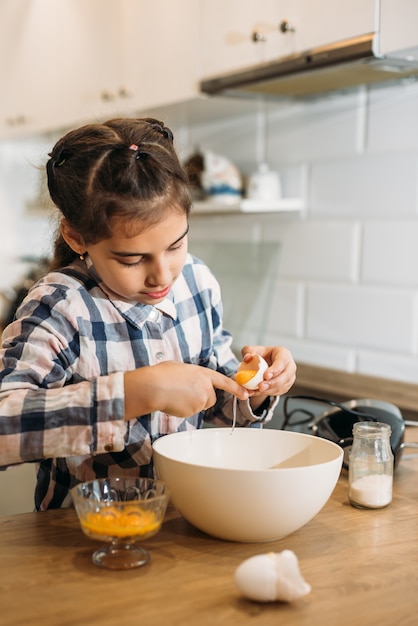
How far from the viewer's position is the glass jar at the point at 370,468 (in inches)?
42.1

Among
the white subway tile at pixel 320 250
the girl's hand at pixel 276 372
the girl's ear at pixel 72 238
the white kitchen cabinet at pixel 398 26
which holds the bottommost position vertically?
the girl's hand at pixel 276 372

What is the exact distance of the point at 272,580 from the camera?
77 cm

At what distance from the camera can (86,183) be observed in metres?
1.07

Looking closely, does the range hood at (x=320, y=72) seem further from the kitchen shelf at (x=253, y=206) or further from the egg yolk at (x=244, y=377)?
the egg yolk at (x=244, y=377)

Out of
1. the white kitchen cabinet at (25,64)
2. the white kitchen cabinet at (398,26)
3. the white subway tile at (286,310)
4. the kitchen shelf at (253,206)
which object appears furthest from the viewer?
the white kitchen cabinet at (25,64)

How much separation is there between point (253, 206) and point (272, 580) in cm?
144

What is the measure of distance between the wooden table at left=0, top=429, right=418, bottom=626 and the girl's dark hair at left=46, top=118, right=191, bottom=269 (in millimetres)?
402

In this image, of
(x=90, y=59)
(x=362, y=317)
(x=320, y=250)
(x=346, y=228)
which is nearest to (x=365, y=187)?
(x=346, y=228)

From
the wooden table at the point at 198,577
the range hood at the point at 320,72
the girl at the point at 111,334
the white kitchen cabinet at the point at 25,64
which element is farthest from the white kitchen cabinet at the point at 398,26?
the white kitchen cabinet at the point at 25,64

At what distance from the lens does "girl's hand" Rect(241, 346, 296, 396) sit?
112 cm

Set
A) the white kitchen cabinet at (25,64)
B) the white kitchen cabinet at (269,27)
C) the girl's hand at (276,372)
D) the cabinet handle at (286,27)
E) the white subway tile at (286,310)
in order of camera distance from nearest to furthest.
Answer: the girl's hand at (276,372) < the white kitchen cabinet at (269,27) < the cabinet handle at (286,27) < the white subway tile at (286,310) < the white kitchen cabinet at (25,64)

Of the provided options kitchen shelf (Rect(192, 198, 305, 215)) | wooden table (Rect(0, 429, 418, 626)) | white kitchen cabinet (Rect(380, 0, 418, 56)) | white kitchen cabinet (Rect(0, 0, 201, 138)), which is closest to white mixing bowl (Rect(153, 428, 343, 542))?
wooden table (Rect(0, 429, 418, 626))

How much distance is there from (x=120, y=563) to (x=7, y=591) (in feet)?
0.41

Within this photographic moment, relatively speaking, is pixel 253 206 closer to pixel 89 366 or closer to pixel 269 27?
pixel 269 27
